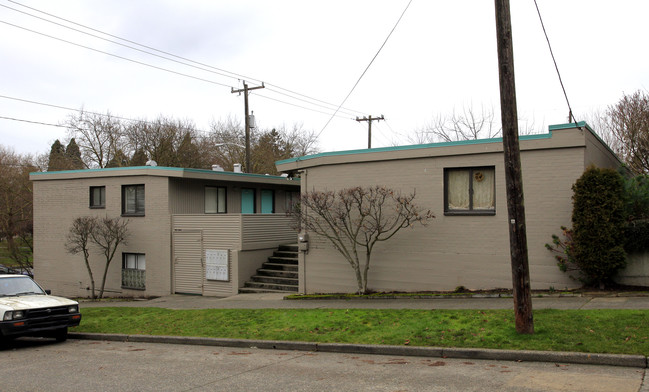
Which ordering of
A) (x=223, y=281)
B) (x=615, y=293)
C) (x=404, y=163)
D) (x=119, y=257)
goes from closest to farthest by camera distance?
(x=615, y=293)
(x=404, y=163)
(x=223, y=281)
(x=119, y=257)

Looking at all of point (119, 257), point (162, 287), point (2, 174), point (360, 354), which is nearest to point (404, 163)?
point (360, 354)

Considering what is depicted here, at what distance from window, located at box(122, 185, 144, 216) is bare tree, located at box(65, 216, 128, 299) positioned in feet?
A: 1.62

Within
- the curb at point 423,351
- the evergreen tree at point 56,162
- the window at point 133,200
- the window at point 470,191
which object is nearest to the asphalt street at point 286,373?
the curb at point 423,351

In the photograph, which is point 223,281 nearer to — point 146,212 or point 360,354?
point 146,212

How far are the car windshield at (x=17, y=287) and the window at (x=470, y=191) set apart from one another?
10.6 meters

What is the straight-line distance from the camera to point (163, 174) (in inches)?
834

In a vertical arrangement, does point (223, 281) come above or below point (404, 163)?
below

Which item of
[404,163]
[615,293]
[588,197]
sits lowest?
[615,293]

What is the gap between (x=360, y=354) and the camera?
9.36m

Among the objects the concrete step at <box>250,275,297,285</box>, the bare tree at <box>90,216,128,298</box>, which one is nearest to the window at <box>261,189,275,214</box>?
the bare tree at <box>90,216,128,298</box>

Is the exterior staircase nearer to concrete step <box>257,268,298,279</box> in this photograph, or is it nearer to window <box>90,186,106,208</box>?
concrete step <box>257,268,298,279</box>

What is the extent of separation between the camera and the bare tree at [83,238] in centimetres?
2164

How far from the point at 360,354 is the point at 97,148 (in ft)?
143

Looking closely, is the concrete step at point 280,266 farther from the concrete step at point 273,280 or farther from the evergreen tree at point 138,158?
the evergreen tree at point 138,158
